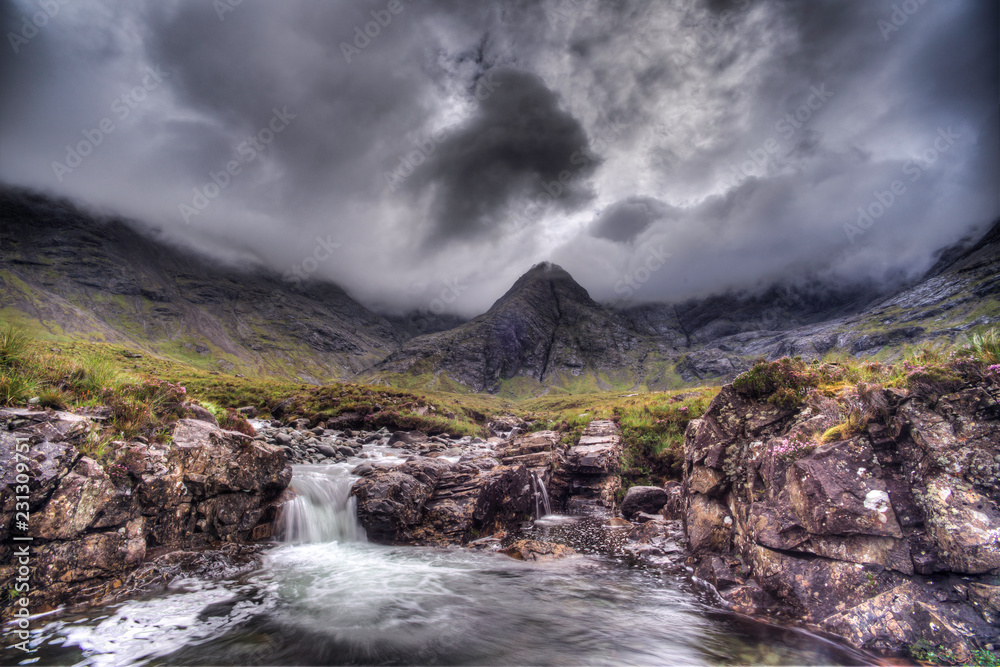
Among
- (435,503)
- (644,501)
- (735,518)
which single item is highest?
(735,518)

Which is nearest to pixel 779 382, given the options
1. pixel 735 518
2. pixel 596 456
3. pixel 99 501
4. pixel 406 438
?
pixel 735 518

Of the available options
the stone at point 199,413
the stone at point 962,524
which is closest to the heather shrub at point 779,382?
the stone at point 962,524

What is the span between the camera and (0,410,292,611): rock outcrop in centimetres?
754

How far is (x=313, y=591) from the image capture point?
34.9 ft

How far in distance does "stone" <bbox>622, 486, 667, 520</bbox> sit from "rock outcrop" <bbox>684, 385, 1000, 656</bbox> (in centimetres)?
708

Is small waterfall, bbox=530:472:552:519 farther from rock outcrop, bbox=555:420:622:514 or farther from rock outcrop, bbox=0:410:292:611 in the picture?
rock outcrop, bbox=0:410:292:611

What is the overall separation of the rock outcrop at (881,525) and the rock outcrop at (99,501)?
47.2ft

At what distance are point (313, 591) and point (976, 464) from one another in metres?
14.7

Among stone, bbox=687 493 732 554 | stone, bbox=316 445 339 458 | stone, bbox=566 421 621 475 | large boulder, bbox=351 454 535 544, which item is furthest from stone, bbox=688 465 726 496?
stone, bbox=316 445 339 458

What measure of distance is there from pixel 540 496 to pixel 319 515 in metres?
10.4

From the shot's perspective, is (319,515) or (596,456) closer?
(319,515)

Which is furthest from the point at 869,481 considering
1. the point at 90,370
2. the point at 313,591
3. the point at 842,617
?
the point at 90,370

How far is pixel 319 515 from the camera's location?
1591 centimetres

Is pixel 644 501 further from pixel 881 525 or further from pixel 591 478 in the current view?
pixel 881 525
